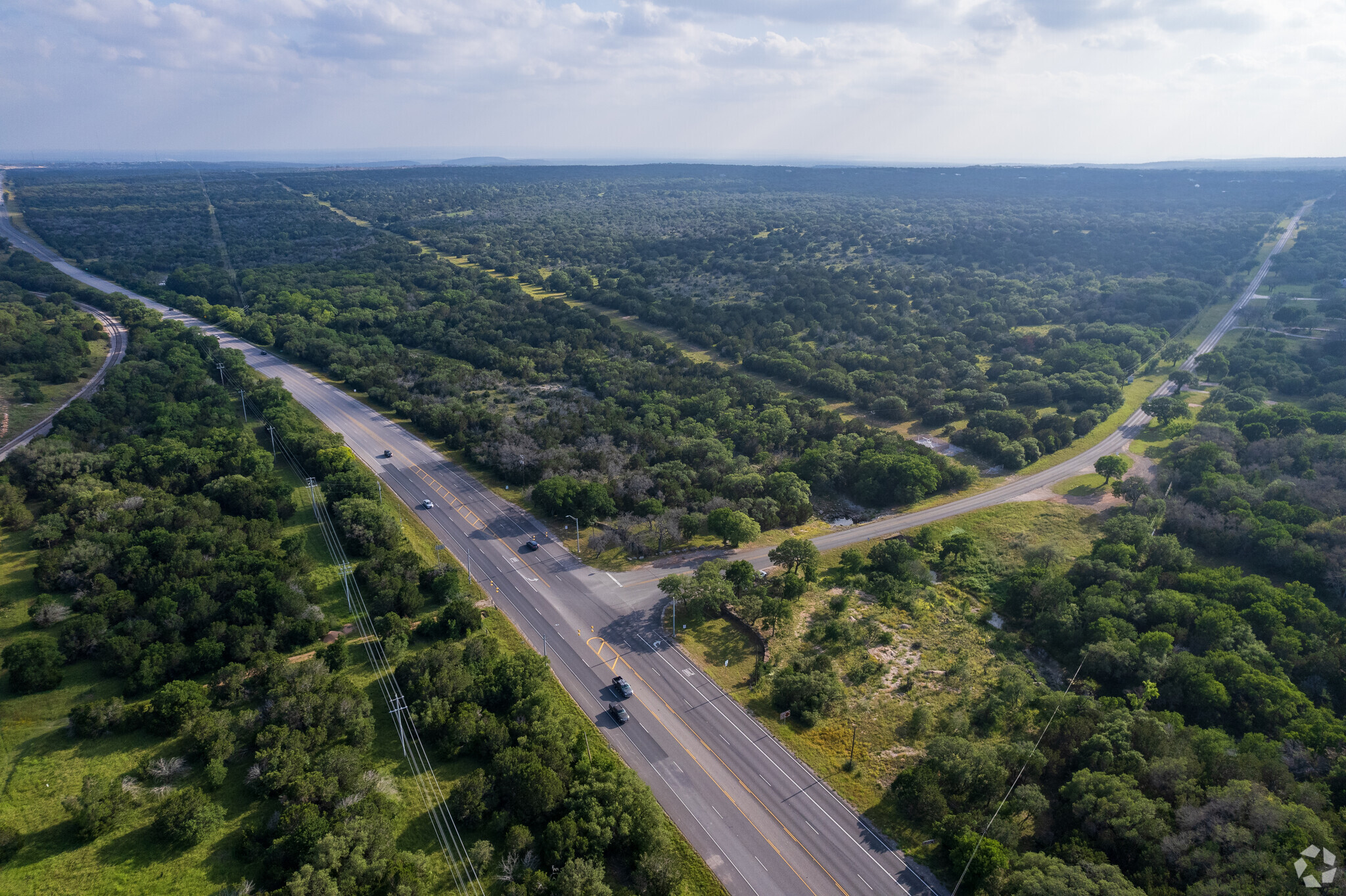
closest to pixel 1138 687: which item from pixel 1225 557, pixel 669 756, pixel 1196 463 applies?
pixel 1225 557

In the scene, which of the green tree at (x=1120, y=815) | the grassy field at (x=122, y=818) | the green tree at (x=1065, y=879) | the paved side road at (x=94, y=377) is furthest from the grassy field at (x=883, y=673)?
the paved side road at (x=94, y=377)

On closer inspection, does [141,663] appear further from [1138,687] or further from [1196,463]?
[1196,463]

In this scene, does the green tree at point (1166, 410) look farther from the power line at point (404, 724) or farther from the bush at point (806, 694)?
the power line at point (404, 724)

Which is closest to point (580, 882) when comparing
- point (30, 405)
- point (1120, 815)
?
point (1120, 815)

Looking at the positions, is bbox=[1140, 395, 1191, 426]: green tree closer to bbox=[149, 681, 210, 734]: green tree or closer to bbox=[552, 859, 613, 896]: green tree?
bbox=[552, 859, 613, 896]: green tree

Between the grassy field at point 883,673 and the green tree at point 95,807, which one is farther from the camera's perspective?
the grassy field at point 883,673

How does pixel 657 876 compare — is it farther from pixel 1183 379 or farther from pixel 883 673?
pixel 1183 379

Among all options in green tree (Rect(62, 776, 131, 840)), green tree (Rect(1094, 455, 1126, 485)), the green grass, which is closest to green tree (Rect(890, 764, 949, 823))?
Answer: green tree (Rect(62, 776, 131, 840))
